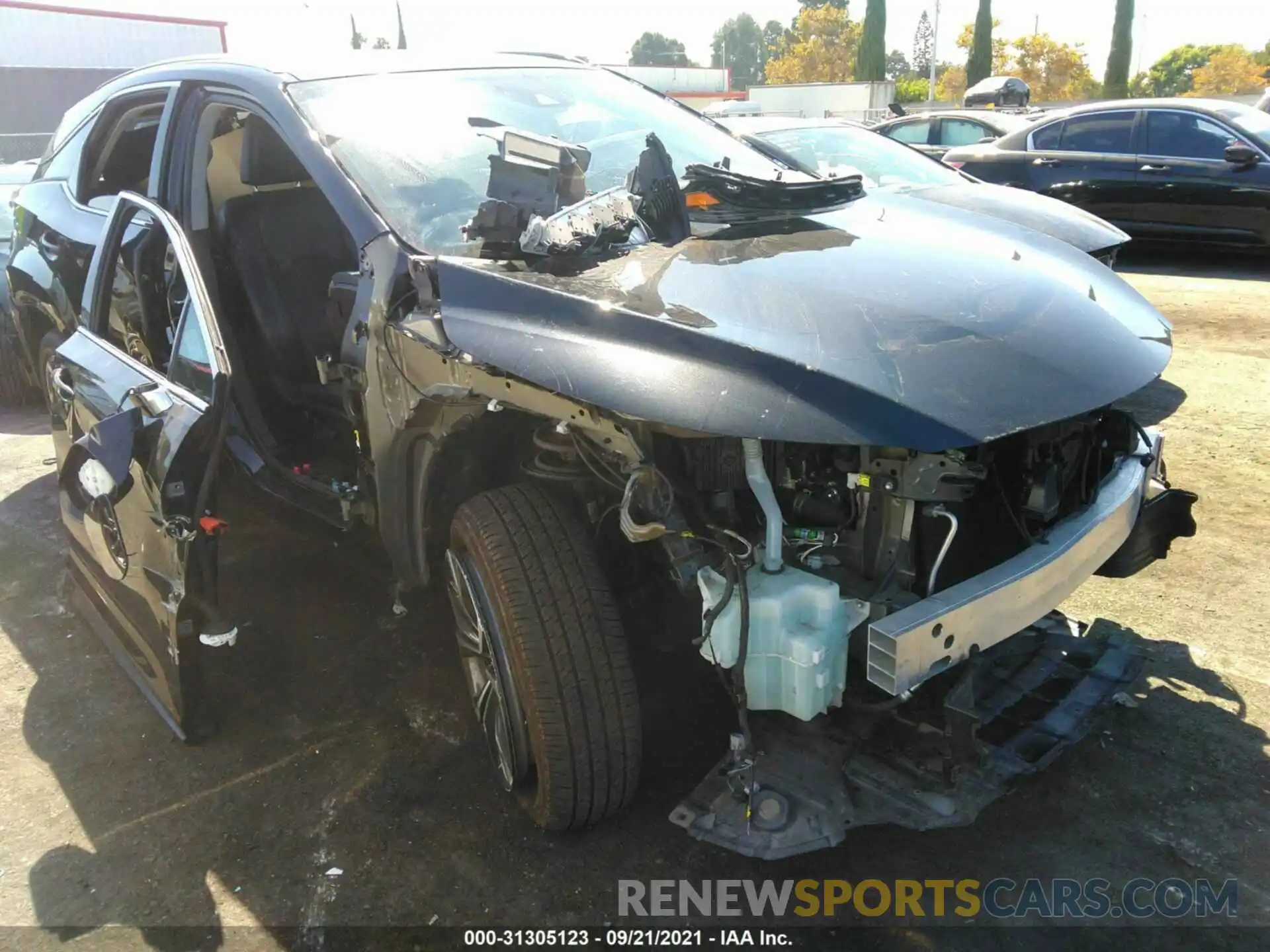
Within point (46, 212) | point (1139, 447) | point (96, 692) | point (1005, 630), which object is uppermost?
point (46, 212)

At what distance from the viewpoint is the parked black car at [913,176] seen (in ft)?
17.0

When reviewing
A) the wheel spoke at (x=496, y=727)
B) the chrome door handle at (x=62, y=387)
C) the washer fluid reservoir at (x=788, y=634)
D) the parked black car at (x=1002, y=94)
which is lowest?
the wheel spoke at (x=496, y=727)

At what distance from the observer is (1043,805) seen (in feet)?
7.86

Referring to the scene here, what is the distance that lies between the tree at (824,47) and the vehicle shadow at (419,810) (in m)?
60.3

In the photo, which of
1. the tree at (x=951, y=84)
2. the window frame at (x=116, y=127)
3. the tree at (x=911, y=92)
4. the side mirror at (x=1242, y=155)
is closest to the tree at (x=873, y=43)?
the tree at (x=911, y=92)

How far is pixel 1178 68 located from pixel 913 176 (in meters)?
52.7

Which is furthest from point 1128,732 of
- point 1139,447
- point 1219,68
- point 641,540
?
point 1219,68

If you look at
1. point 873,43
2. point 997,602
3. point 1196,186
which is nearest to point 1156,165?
point 1196,186

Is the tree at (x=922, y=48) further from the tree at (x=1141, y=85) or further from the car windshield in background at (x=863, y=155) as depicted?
the car windshield in background at (x=863, y=155)

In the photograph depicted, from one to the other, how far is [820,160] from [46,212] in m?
4.65

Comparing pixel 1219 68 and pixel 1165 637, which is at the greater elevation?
pixel 1219 68

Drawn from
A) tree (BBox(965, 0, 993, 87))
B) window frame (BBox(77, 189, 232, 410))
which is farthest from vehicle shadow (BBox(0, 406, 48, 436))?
tree (BBox(965, 0, 993, 87))

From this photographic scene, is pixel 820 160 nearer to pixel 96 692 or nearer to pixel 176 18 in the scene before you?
pixel 96 692

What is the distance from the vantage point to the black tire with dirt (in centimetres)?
214
